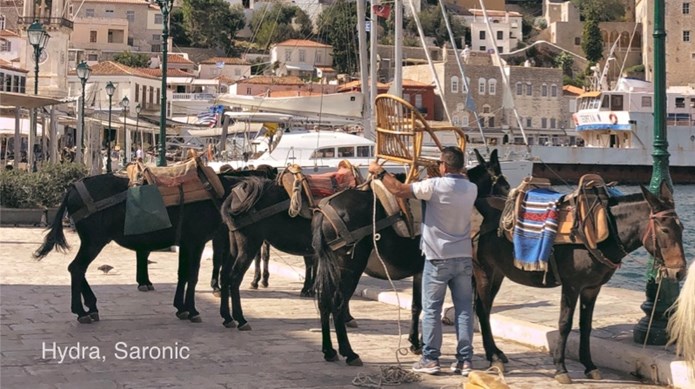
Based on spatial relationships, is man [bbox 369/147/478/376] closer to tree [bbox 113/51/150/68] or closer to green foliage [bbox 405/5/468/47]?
tree [bbox 113/51/150/68]

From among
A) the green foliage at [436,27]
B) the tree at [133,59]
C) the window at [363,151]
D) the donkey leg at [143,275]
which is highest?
the green foliage at [436,27]

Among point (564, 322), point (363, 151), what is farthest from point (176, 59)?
point (564, 322)

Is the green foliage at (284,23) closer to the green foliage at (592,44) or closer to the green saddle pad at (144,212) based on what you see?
the green foliage at (592,44)

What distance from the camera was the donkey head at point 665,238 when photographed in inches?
297

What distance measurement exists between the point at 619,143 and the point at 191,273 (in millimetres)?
69097

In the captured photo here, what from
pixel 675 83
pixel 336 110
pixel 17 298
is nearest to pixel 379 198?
pixel 17 298

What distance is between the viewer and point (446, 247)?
25.3 feet

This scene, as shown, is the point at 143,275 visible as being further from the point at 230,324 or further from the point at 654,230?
the point at 654,230

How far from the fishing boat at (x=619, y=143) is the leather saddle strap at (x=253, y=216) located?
192 feet

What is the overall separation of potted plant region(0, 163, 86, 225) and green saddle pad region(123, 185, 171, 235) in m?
12.0

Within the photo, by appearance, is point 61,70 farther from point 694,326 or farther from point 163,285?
point 694,326

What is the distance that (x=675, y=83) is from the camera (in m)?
119

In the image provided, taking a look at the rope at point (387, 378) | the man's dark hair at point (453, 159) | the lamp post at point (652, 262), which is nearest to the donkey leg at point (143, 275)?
the rope at point (387, 378)

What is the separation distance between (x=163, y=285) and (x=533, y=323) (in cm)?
568
